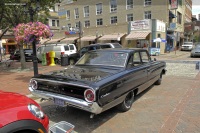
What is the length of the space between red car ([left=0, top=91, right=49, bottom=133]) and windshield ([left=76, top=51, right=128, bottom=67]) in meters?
2.54

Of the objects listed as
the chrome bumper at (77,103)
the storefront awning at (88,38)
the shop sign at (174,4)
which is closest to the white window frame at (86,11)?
the storefront awning at (88,38)

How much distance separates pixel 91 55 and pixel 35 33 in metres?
3.17

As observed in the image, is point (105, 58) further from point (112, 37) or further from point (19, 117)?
point (112, 37)

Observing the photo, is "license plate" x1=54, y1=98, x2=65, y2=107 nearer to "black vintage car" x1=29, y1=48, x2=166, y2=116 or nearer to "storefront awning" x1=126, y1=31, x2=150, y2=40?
"black vintage car" x1=29, y1=48, x2=166, y2=116

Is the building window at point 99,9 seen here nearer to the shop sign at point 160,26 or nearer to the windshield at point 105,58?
the shop sign at point 160,26

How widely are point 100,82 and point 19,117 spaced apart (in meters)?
1.67

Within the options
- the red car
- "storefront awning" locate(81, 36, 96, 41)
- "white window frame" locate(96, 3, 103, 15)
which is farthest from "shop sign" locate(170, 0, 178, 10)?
the red car

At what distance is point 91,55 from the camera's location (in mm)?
5340

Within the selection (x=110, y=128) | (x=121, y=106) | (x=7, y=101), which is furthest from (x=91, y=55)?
(x=7, y=101)

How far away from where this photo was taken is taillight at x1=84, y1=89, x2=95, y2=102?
3.37 meters

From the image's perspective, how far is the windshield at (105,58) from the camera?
4738mm

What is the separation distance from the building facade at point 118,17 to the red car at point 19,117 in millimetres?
19242

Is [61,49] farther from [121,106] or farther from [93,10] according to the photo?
[93,10]

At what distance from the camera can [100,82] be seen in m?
3.54
